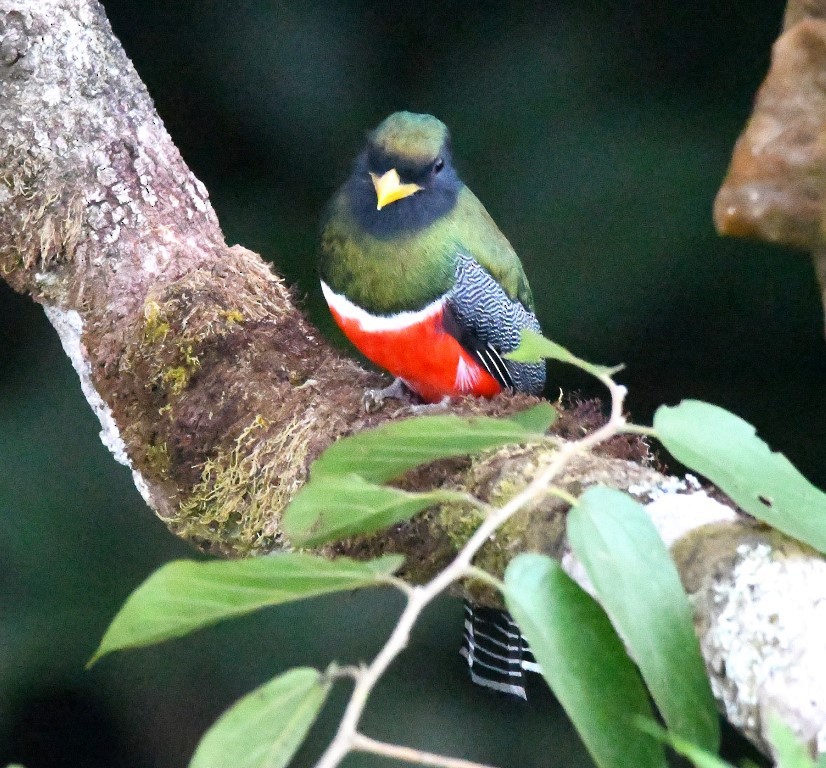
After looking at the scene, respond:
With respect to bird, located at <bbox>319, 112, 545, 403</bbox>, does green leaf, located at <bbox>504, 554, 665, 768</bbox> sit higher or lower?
lower

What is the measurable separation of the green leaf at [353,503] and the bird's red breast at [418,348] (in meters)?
1.14

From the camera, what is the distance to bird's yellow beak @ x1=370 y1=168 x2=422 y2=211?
1805 millimetres

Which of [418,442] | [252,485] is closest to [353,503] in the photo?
[418,442]

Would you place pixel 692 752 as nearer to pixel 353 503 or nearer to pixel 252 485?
pixel 353 503

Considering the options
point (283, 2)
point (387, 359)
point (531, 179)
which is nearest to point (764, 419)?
point (531, 179)

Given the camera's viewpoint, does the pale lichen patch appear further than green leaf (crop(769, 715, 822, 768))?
Yes

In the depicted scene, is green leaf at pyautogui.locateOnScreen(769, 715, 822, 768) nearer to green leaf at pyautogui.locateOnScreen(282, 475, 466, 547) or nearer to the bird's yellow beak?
green leaf at pyautogui.locateOnScreen(282, 475, 466, 547)

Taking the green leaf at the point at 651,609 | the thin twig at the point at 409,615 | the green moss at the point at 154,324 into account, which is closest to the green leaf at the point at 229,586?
the thin twig at the point at 409,615

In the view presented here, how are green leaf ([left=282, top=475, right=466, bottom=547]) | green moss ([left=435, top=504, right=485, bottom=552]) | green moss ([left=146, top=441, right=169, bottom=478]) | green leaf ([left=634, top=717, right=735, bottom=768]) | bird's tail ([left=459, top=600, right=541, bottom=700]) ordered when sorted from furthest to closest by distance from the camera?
1. green moss ([left=146, top=441, right=169, bottom=478])
2. bird's tail ([left=459, top=600, right=541, bottom=700])
3. green moss ([left=435, top=504, right=485, bottom=552])
4. green leaf ([left=282, top=475, right=466, bottom=547])
5. green leaf ([left=634, top=717, right=735, bottom=768])

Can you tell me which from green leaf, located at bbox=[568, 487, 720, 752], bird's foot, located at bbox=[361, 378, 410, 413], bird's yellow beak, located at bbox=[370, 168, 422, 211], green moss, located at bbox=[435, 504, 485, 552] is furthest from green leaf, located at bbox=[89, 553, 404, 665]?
bird's yellow beak, located at bbox=[370, 168, 422, 211]

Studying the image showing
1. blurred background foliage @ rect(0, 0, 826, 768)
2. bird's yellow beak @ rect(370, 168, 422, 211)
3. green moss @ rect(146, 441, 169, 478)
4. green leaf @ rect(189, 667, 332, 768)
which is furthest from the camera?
blurred background foliage @ rect(0, 0, 826, 768)

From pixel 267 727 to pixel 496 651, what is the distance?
3.17 feet

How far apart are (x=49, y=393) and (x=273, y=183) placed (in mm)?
729

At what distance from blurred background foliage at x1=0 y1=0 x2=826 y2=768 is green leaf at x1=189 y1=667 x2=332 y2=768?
1.77 metres
